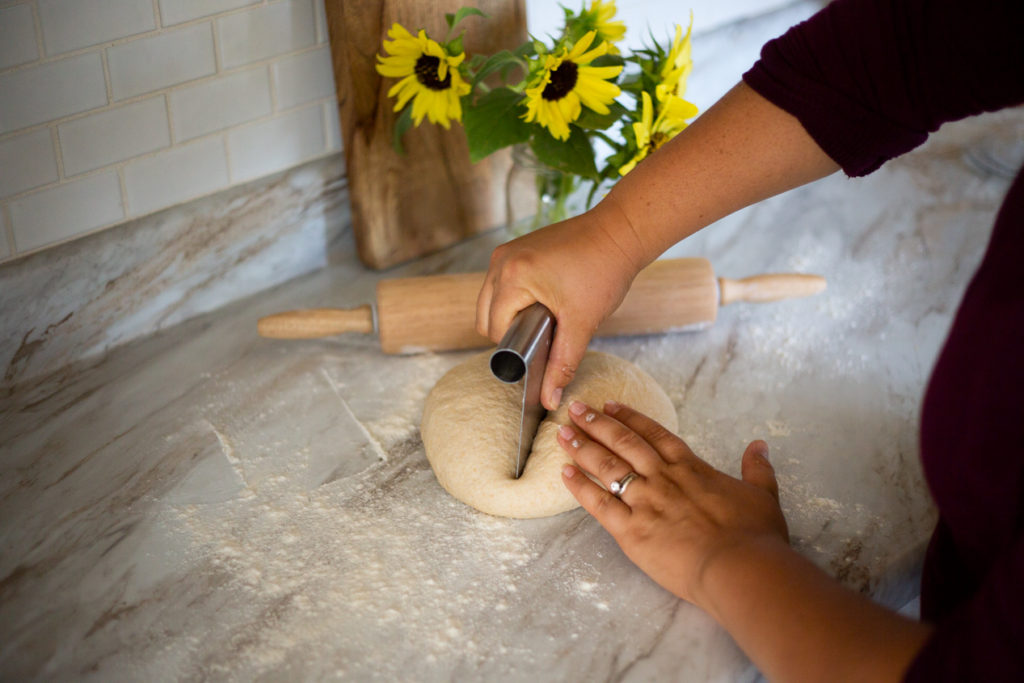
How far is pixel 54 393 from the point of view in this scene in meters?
0.99

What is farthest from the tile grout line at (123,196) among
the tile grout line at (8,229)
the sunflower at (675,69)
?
the sunflower at (675,69)

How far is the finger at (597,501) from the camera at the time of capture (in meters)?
0.77

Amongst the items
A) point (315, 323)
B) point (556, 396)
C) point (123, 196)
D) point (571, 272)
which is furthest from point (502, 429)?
point (123, 196)

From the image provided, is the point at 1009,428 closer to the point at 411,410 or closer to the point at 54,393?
the point at 411,410

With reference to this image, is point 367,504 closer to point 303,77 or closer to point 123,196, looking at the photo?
point 123,196

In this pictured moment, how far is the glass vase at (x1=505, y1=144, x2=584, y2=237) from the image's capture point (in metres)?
1.15

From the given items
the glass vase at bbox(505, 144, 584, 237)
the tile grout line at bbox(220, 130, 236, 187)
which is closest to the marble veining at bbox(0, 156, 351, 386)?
the tile grout line at bbox(220, 130, 236, 187)

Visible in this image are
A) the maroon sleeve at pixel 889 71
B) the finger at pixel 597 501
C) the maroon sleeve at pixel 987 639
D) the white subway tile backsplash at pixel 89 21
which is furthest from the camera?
the white subway tile backsplash at pixel 89 21

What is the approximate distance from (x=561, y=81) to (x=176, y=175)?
1.60 feet

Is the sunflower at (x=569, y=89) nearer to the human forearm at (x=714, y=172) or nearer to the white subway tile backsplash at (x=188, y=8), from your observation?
the human forearm at (x=714, y=172)

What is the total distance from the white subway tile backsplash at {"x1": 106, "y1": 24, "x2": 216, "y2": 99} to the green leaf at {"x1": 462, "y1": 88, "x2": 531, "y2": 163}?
322 millimetres

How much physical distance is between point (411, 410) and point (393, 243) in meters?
0.34

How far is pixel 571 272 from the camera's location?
0.80 m

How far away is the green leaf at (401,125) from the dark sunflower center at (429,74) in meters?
0.06
